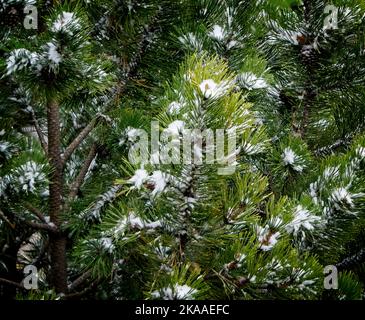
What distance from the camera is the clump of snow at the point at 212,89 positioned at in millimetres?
738

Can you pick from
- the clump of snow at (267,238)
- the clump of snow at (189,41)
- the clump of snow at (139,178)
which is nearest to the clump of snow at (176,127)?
the clump of snow at (139,178)

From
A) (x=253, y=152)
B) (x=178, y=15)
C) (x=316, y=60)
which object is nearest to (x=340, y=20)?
(x=316, y=60)

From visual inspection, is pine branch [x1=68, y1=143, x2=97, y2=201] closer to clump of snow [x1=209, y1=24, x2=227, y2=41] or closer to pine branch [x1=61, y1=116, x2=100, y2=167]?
pine branch [x1=61, y1=116, x2=100, y2=167]

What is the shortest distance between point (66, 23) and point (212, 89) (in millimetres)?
436

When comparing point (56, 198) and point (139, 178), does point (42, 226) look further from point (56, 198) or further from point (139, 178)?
point (139, 178)

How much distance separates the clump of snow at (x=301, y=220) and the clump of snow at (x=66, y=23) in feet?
2.18

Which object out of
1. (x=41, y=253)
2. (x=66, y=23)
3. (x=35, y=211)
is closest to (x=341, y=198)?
(x=66, y=23)

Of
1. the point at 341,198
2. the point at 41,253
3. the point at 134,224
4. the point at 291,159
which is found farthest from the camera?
the point at 41,253

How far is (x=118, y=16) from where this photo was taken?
1215 mm

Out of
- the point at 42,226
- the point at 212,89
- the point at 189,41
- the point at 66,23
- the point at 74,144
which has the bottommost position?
the point at 42,226

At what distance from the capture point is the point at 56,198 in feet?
4.48

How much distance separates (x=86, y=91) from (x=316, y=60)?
2.50ft
